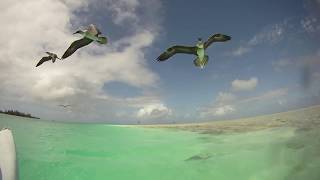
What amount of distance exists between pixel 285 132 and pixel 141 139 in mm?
5973

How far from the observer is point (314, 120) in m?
14.1

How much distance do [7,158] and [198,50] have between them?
241 inches

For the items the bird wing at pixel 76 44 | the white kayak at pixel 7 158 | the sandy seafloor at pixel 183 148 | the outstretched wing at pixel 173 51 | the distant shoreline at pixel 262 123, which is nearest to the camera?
the outstretched wing at pixel 173 51

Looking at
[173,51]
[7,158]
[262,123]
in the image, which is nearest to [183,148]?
[262,123]

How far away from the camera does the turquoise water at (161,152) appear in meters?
14.7

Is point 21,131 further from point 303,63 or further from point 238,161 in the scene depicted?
point 303,63

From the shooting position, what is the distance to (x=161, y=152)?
56.5ft

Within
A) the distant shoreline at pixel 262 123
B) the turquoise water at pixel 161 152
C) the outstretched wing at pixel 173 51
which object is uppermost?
the outstretched wing at pixel 173 51

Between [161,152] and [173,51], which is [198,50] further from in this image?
[161,152]

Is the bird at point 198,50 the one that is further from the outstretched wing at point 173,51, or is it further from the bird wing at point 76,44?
the bird wing at point 76,44

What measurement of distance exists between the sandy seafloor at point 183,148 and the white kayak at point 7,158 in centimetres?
256

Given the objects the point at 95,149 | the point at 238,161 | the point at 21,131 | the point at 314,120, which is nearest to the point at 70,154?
the point at 95,149

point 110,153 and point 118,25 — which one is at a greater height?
point 118,25

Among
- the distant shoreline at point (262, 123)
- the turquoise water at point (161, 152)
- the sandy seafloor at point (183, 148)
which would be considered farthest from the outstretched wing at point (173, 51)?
the turquoise water at point (161, 152)
